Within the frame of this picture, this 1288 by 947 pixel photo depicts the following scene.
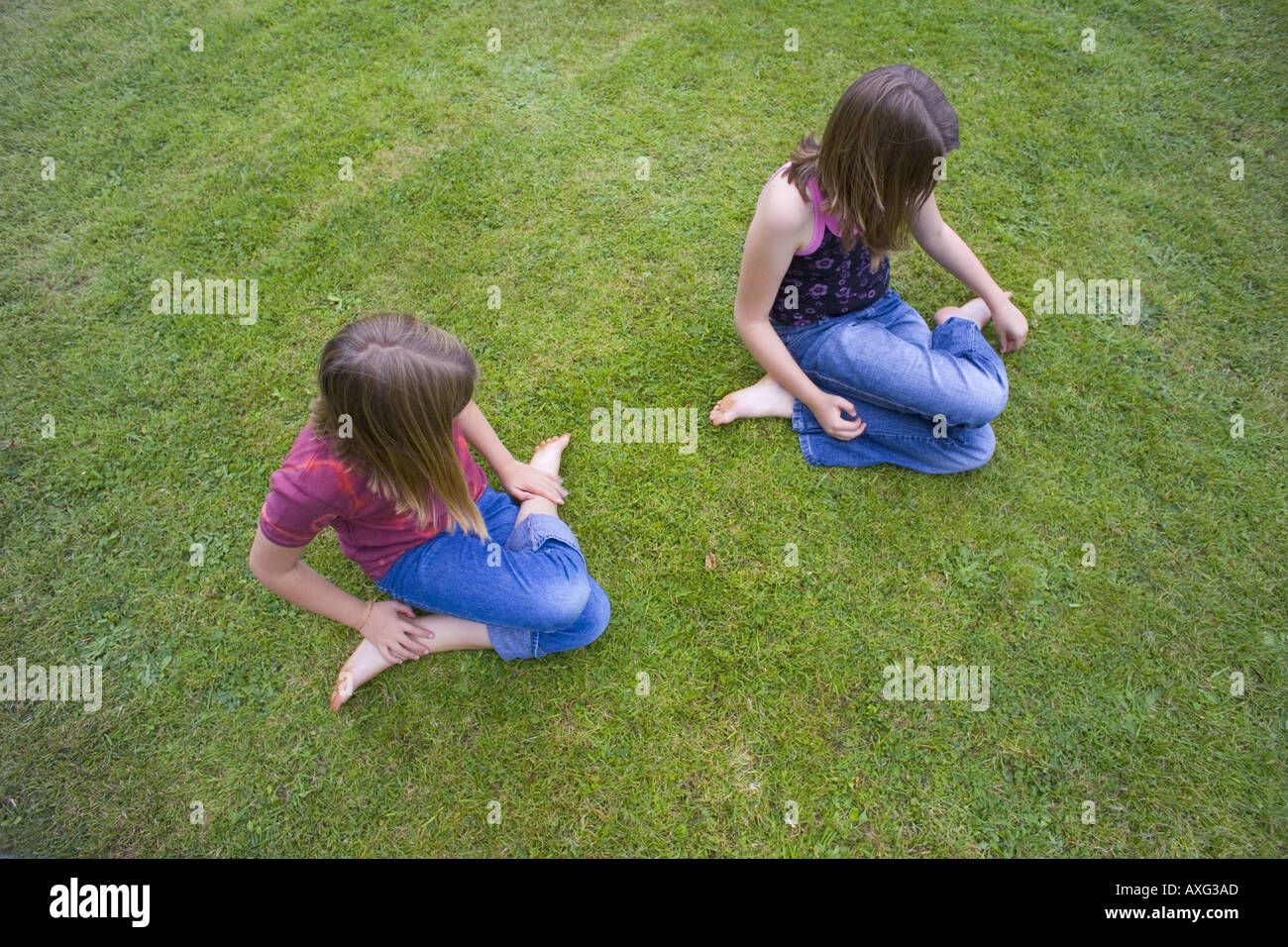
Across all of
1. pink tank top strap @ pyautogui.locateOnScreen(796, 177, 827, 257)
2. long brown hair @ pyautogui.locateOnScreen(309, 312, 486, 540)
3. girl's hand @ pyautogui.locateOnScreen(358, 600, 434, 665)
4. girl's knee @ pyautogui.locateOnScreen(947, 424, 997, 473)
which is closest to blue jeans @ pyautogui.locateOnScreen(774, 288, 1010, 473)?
girl's knee @ pyautogui.locateOnScreen(947, 424, 997, 473)

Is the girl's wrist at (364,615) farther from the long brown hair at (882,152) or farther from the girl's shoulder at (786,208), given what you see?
the long brown hair at (882,152)

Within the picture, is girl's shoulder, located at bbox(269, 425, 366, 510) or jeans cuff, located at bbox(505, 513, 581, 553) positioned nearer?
girl's shoulder, located at bbox(269, 425, 366, 510)

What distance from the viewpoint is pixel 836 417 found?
314 cm

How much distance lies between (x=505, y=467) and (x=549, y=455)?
0.29 metres

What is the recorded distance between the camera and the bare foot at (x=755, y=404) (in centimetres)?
333

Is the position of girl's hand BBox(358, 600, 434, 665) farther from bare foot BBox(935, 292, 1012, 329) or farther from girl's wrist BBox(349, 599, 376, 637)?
bare foot BBox(935, 292, 1012, 329)

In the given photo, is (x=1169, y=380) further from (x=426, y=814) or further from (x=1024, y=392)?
(x=426, y=814)

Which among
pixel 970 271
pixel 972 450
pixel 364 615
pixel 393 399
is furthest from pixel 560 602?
pixel 970 271

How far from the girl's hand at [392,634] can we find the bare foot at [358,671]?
38mm

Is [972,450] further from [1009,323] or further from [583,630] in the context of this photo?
[583,630]

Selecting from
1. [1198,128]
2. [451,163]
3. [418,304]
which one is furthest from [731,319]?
[1198,128]

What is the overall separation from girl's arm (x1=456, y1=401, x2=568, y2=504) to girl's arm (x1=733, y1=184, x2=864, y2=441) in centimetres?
109

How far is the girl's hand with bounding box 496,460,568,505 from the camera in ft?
9.74

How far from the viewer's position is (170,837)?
8.34ft
